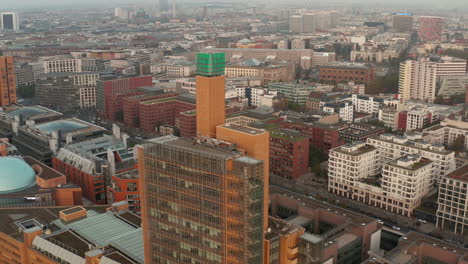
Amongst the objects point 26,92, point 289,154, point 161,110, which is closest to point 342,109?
point 289,154

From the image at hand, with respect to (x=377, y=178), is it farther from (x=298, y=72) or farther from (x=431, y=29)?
(x=431, y=29)

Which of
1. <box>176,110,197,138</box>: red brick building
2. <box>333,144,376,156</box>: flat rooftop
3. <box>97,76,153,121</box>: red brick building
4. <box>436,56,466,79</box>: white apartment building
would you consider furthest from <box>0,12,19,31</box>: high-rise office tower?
<box>333,144,376,156</box>: flat rooftop

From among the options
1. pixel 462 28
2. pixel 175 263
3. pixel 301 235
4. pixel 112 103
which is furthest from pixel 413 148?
pixel 462 28

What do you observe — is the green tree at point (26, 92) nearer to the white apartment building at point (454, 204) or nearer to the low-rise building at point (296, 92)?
the low-rise building at point (296, 92)

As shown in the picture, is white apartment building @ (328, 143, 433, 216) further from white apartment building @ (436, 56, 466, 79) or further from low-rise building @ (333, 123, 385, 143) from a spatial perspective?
white apartment building @ (436, 56, 466, 79)

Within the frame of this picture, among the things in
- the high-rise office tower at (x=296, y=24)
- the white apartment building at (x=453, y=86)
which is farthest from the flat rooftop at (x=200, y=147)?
the high-rise office tower at (x=296, y=24)

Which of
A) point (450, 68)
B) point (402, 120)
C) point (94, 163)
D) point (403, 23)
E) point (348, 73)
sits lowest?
point (402, 120)

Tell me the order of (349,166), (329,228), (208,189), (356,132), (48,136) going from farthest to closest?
(356,132) → (48,136) → (349,166) → (329,228) → (208,189)
